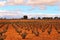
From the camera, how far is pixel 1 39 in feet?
92.6

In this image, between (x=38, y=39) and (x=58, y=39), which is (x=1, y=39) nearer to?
(x=38, y=39)

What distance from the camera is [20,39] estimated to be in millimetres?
30250

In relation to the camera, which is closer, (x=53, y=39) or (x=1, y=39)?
(x=1, y=39)

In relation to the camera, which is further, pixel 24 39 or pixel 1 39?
pixel 24 39

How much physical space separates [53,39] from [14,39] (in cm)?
464

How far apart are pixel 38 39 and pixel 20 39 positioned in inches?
83.6

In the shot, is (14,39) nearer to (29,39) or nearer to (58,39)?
(29,39)

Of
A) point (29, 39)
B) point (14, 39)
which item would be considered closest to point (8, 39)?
point (14, 39)

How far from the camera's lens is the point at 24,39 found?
30703 millimetres

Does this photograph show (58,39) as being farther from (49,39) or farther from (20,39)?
(20,39)

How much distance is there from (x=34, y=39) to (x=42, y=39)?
94cm

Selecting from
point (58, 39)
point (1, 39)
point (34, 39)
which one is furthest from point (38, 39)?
point (1, 39)

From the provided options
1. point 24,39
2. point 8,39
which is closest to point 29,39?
point 24,39

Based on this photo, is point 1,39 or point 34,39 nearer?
point 1,39
